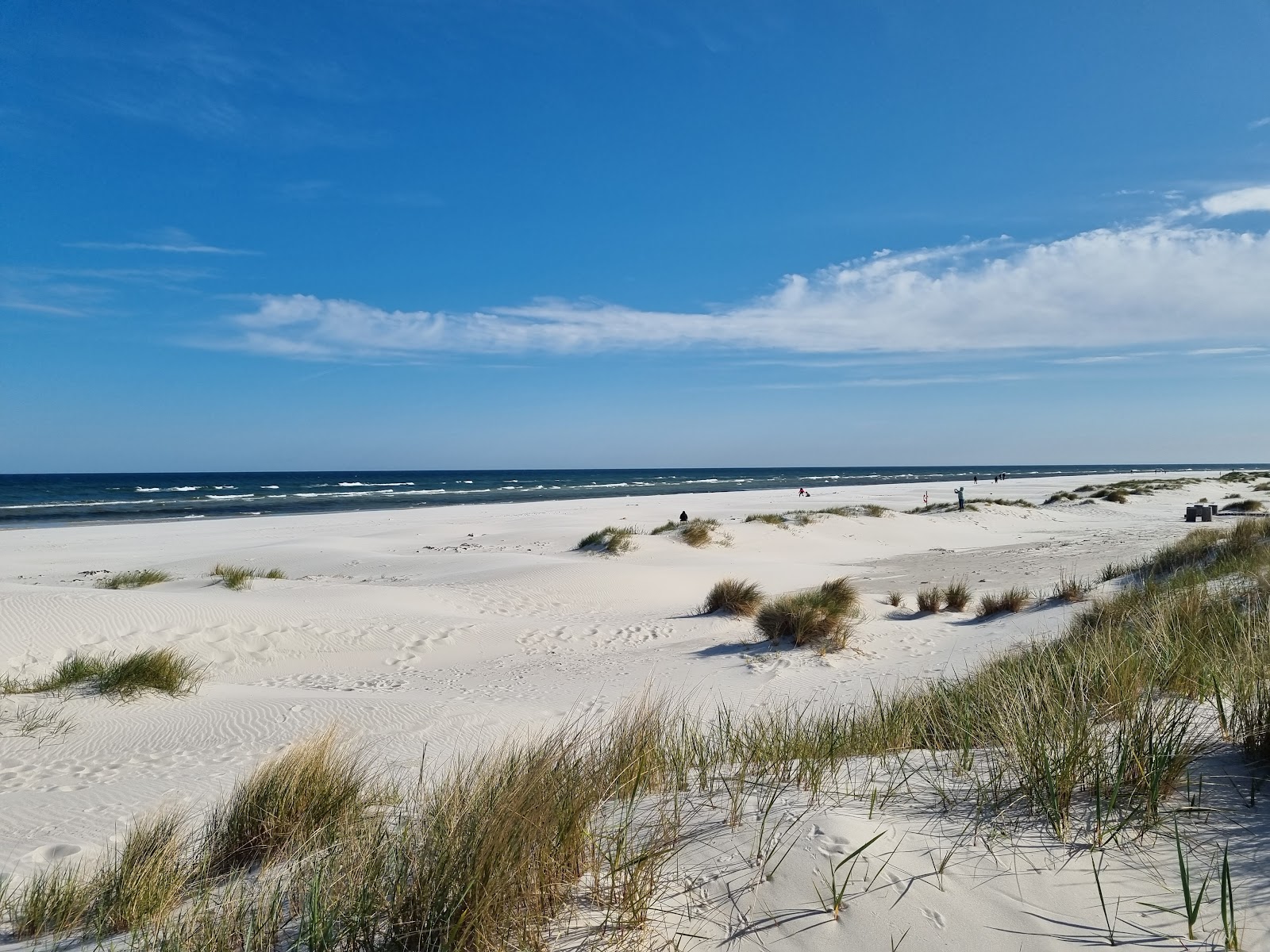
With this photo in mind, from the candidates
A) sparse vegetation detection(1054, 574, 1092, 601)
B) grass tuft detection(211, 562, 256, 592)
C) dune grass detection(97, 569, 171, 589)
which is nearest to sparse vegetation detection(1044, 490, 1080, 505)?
sparse vegetation detection(1054, 574, 1092, 601)

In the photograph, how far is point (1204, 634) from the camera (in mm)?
5891

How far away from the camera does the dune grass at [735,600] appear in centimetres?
1232

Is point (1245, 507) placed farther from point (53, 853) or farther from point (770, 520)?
point (53, 853)

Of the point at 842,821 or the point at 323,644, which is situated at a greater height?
the point at 842,821

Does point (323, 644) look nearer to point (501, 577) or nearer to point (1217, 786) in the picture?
point (501, 577)

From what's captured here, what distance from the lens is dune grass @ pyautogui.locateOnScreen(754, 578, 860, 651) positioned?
9563mm

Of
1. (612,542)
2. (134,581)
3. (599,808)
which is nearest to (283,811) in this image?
(599,808)

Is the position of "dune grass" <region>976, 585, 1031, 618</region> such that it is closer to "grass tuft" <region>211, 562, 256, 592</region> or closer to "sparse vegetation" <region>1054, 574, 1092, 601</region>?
"sparse vegetation" <region>1054, 574, 1092, 601</region>

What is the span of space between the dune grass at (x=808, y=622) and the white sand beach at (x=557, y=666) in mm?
270

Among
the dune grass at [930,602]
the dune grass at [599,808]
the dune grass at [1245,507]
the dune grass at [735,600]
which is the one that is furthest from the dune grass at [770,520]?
the dune grass at [599,808]

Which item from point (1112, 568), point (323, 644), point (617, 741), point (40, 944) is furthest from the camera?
point (1112, 568)

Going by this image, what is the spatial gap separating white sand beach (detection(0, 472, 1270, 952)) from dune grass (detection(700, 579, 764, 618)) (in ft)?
0.97

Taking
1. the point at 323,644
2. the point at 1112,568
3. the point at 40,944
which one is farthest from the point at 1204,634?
the point at 323,644

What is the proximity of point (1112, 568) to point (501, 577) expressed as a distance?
11.7 meters
